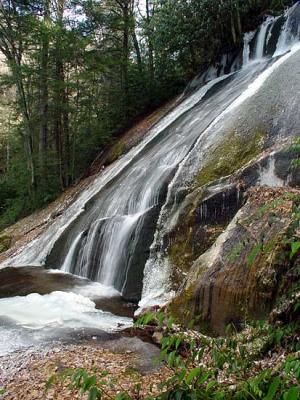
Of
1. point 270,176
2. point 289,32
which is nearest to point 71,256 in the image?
point 270,176

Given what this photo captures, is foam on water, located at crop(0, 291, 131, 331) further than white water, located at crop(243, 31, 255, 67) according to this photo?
No

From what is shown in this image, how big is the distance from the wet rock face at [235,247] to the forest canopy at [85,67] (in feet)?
31.1

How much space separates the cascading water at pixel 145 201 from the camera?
8711 millimetres

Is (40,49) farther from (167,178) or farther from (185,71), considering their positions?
(167,178)

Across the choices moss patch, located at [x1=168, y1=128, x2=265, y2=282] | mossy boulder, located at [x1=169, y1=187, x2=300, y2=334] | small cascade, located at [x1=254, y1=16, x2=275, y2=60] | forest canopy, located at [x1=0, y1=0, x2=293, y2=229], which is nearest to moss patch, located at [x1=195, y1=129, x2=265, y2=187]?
moss patch, located at [x1=168, y1=128, x2=265, y2=282]

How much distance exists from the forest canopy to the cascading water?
2.60 m

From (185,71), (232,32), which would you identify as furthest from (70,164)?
(232,32)

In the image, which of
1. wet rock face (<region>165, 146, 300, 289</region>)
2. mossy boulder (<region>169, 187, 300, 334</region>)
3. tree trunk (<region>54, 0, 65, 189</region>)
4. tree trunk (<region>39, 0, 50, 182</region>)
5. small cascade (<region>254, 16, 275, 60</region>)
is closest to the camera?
mossy boulder (<region>169, 187, 300, 334</region>)

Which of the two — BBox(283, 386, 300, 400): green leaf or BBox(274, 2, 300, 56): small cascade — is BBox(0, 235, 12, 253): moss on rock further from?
BBox(283, 386, 300, 400): green leaf

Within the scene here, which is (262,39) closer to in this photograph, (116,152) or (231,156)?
(116,152)

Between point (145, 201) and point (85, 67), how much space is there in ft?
29.5

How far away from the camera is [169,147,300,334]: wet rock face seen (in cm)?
541

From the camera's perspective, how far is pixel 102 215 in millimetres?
11195

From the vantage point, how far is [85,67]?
16844 mm
